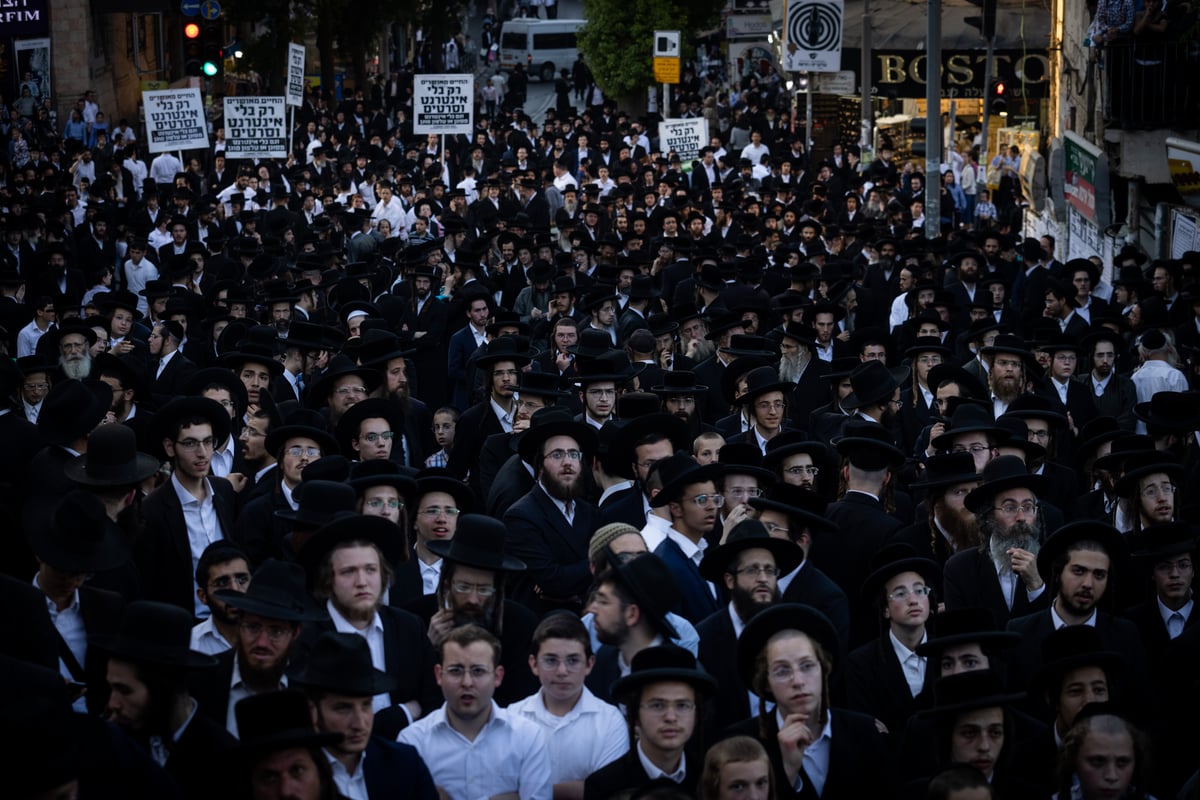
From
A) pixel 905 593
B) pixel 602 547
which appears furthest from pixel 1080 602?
pixel 602 547

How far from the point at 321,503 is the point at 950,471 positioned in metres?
3.54

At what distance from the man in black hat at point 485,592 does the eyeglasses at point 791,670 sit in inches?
56.2

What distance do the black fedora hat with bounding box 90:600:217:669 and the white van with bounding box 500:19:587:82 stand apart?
66.1 m

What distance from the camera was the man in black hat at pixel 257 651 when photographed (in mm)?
7191

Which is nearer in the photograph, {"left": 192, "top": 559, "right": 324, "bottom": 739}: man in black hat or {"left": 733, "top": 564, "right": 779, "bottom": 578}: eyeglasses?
{"left": 192, "top": 559, "right": 324, "bottom": 739}: man in black hat

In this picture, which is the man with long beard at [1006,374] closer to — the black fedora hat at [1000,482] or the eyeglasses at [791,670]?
the black fedora hat at [1000,482]

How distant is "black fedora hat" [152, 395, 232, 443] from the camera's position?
1027 cm

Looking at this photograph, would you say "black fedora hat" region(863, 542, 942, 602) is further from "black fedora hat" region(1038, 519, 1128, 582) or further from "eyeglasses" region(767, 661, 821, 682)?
"eyeglasses" region(767, 661, 821, 682)

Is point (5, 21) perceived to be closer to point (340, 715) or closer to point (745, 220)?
point (745, 220)

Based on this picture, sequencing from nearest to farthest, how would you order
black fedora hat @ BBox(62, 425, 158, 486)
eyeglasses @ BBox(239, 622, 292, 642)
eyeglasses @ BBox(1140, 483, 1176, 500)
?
eyeglasses @ BBox(239, 622, 292, 642), black fedora hat @ BBox(62, 425, 158, 486), eyeglasses @ BBox(1140, 483, 1176, 500)

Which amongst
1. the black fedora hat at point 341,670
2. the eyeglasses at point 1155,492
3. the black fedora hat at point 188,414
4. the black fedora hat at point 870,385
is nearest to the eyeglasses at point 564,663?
the black fedora hat at point 341,670

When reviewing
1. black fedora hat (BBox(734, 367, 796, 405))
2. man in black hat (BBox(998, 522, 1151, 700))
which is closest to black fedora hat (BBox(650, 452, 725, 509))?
man in black hat (BBox(998, 522, 1151, 700))

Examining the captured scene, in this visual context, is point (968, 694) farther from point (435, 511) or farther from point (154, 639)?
point (435, 511)

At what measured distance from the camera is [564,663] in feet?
22.8
